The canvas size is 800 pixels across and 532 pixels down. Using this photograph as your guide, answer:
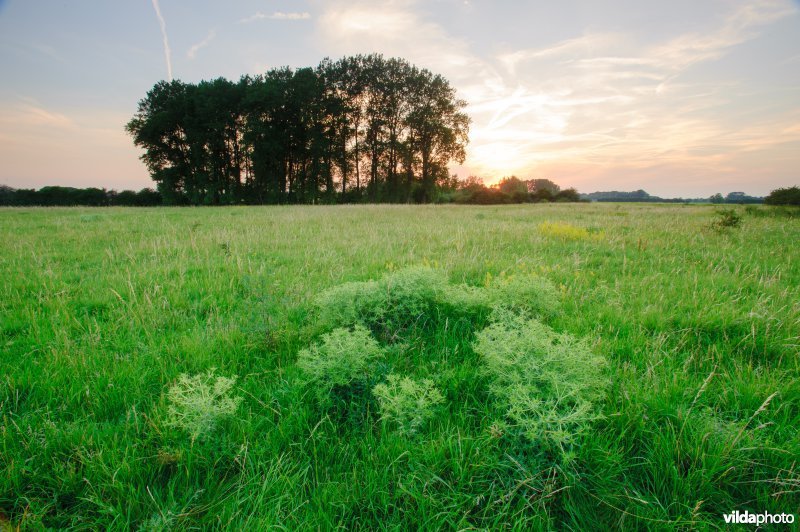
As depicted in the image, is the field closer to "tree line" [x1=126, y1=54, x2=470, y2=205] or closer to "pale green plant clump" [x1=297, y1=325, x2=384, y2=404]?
"pale green plant clump" [x1=297, y1=325, x2=384, y2=404]

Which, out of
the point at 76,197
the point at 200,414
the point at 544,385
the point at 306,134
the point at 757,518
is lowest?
the point at 757,518

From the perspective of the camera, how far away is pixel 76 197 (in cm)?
5394

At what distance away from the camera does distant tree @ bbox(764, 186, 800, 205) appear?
17.8 m

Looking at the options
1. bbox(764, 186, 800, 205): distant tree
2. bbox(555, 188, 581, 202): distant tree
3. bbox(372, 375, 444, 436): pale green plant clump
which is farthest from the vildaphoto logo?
bbox(555, 188, 581, 202): distant tree

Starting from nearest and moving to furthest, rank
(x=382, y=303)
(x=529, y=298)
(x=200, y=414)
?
(x=200, y=414)
(x=382, y=303)
(x=529, y=298)

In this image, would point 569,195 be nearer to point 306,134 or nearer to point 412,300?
point 306,134

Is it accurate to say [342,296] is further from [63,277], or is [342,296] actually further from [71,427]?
[63,277]

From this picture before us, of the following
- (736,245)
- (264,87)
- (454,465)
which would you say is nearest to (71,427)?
(454,465)

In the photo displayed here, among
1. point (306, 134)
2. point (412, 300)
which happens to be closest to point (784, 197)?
point (412, 300)

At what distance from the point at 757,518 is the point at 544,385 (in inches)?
39.8

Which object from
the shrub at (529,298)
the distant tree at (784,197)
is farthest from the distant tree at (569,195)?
the shrub at (529,298)

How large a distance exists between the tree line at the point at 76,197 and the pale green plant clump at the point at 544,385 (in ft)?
212

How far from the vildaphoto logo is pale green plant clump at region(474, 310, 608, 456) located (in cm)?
63

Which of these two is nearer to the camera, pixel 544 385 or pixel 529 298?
pixel 544 385
